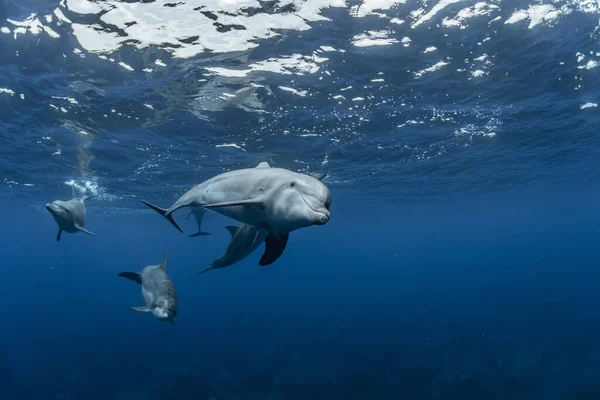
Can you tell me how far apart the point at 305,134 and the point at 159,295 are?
1237 centimetres

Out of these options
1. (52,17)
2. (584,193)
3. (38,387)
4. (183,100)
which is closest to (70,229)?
(52,17)

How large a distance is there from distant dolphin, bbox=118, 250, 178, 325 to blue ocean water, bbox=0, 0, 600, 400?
6385 mm

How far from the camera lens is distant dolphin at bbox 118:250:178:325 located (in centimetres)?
746

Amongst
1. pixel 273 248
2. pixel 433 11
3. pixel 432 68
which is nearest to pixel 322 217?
pixel 273 248

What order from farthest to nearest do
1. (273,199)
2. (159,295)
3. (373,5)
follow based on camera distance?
(373,5)
(159,295)
(273,199)

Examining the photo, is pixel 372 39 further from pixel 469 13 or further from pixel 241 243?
pixel 241 243

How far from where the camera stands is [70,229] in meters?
8.67

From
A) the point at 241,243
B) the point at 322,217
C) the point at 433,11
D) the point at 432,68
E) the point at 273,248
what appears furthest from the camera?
the point at 432,68

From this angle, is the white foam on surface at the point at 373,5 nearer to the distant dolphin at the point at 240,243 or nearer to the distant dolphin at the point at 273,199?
the distant dolphin at the point at 240,243

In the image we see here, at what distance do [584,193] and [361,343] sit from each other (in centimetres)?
5417

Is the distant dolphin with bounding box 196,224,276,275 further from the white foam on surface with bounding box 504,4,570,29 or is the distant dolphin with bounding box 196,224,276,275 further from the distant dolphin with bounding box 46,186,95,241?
the white foam on surface with bounding box 504,4,570,29

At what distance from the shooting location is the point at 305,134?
18.5m

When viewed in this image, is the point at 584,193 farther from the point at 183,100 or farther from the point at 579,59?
the point at 183,100

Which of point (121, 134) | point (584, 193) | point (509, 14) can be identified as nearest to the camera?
point (509, 14)
